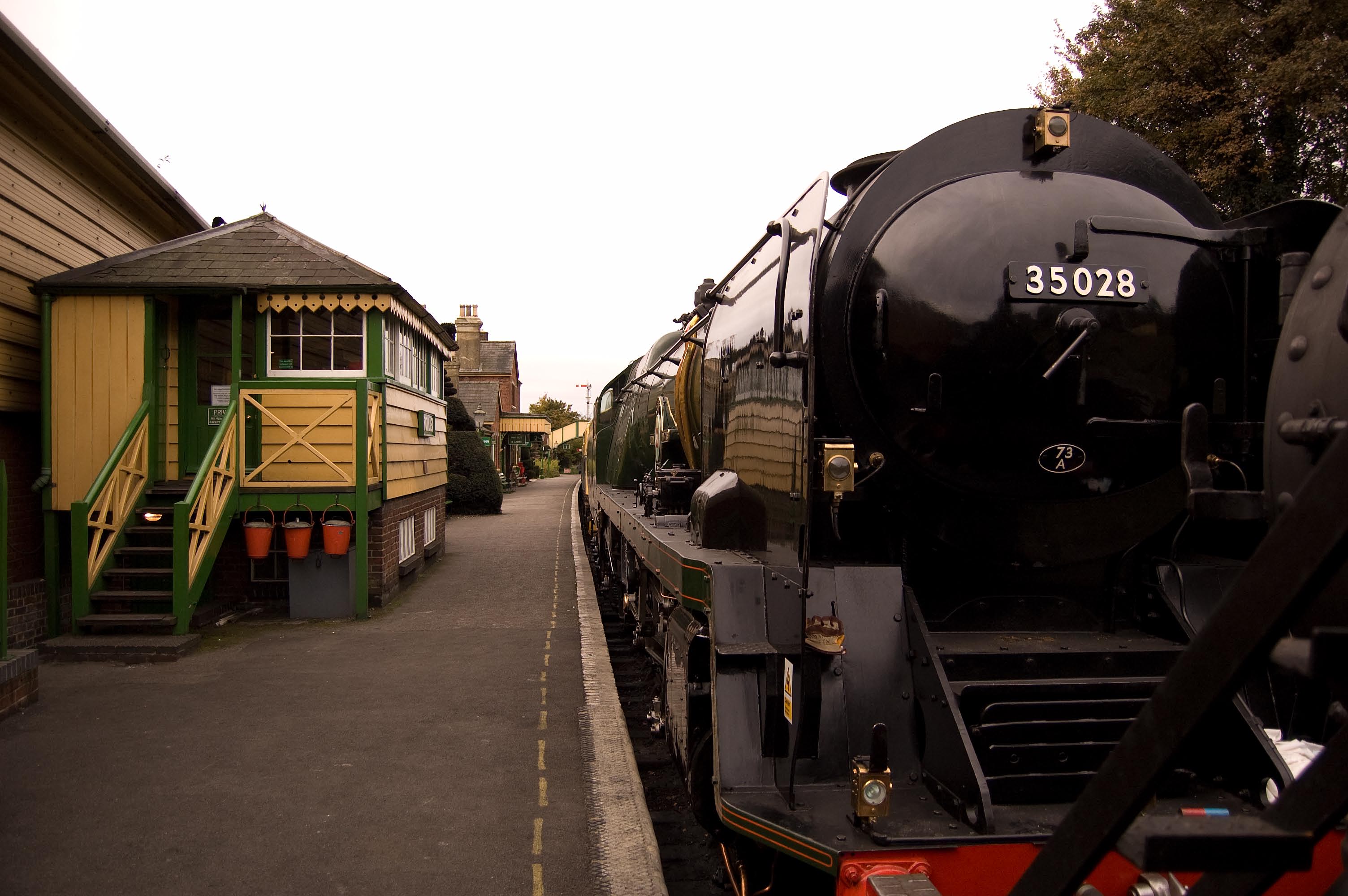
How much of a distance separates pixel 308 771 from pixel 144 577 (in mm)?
4646

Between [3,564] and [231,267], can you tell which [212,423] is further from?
[3,564]

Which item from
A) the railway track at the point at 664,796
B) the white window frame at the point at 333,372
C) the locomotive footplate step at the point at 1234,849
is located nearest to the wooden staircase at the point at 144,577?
the white window frame at the point at 333,372

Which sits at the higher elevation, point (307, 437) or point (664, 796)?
point (307, 437)

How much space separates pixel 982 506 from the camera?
319 centimetres

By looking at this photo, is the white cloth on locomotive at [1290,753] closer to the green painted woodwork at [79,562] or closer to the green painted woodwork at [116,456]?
the green painted woodwork at [79,562]

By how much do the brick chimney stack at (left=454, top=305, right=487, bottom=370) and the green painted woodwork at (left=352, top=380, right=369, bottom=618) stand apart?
1164 inches

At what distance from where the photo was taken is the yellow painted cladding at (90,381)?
27.5 ft

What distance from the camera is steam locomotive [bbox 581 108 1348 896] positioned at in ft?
9.21

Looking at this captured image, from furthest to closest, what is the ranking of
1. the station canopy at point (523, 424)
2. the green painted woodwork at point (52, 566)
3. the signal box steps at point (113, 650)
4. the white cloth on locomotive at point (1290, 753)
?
the station canopy at point (523, 424)
the green painted woodwork at point (52, 566)
the signal box steps at point (113, 650)
the white cloth on locomotive at point (1290, 753)

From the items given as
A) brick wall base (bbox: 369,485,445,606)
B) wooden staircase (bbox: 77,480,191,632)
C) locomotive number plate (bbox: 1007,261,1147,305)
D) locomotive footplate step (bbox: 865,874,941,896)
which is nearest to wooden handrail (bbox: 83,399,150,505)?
wooden staircase (bbox: 77,480,191,632)

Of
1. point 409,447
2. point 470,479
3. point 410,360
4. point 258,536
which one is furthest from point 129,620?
point 470,479

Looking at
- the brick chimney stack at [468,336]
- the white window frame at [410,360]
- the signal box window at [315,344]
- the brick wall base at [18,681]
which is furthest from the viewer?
the brick chimney stack at [468,336]

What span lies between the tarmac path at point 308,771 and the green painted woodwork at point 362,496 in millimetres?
708

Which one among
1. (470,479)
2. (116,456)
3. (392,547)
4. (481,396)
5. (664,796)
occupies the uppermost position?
(481,396)
